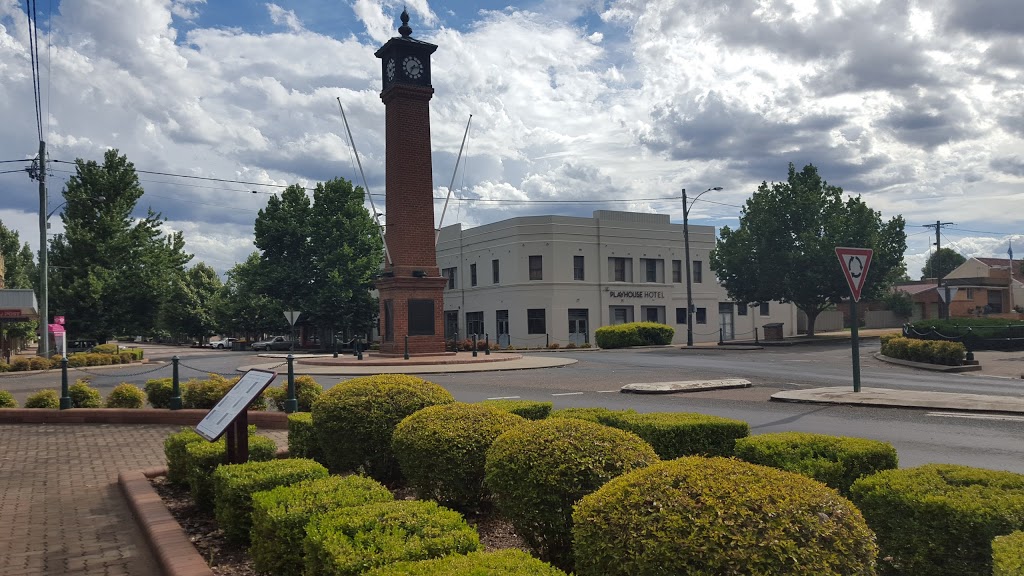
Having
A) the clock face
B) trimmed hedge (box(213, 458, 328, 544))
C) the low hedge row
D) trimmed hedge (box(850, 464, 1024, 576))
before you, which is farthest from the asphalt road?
the clock face

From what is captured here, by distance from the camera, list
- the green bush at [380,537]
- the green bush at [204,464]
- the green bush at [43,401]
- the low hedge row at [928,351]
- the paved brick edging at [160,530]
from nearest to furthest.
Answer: the green bush at [380,537]
the paved brick edging at [160,530]
the green bush at [204,464]
the green bush at [43,401]
the low hedge row at [928,351]

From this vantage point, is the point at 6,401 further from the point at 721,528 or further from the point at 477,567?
the point at 721,528

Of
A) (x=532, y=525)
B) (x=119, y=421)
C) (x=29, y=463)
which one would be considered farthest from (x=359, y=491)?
(x=119, y=421)

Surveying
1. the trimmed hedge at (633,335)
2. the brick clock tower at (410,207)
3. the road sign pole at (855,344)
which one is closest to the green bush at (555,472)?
the road sign pole at (855,344)

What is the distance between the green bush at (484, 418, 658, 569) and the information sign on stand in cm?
288

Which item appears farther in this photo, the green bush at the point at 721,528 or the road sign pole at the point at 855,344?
the road sign pole at the point at 855,344

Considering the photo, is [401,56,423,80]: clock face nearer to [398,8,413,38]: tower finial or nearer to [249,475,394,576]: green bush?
[398,8,413,38]: tower finial

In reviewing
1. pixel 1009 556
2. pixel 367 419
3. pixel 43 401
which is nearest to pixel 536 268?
pixel 43 401

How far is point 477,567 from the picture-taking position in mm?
3367

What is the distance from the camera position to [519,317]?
169 feet

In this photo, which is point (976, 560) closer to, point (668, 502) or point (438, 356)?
point (668, 502)

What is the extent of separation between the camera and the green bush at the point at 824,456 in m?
5.43

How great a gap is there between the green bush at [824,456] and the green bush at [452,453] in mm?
1930

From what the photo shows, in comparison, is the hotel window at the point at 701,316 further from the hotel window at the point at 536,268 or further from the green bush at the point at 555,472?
the green bush at the point at 555,472
